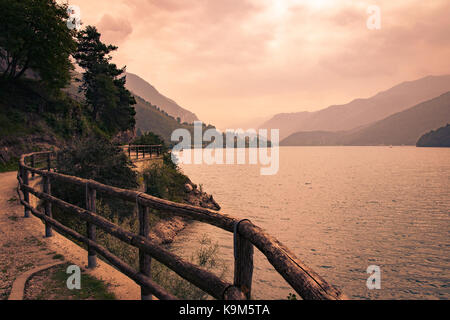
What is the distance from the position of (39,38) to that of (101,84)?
54.9ft

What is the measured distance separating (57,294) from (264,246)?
3995mm

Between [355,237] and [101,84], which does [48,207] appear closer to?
[355,237]

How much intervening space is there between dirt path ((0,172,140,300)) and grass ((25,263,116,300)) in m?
0.17

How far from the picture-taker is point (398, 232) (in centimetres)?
2150

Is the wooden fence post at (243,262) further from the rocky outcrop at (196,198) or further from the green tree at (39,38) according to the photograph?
the green tree at (39,38)

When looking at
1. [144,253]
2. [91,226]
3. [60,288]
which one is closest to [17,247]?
[91,226]

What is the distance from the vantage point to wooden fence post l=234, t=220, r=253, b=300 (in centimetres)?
273

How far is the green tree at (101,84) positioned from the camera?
45.9 m

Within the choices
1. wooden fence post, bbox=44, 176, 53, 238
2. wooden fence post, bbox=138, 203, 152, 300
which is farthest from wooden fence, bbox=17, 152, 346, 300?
wooden fence post, bbox=44, 176, 53, 238

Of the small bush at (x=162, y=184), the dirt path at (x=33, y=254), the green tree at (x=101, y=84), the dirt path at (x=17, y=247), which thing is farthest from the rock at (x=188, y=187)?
the green tree at (x=101, y=84)

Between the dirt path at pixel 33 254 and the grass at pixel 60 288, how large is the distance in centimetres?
17

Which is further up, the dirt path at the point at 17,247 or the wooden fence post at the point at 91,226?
the wooden fence post at the point at 91,226

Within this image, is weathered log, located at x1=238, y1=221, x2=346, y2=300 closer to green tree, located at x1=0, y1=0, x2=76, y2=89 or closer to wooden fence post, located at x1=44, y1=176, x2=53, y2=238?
wooden fence post, located at x1=44, y1=176, x2=53, y2=238
